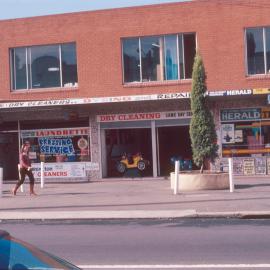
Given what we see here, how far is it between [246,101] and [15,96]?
32.7 feet

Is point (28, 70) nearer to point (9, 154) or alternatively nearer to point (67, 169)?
point (9, 154)

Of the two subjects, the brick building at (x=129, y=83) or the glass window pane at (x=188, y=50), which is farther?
the glass window pane at (x=188, y=50)

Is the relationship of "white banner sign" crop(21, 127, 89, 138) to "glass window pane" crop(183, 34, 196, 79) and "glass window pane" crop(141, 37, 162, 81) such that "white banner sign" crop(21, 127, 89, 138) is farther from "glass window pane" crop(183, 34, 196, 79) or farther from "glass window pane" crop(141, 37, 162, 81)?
"glass window pane" crop(183, 34, 196, 79)

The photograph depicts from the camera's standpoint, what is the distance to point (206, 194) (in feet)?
60.8

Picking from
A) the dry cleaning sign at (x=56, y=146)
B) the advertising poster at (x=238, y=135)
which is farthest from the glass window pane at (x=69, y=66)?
the advertising poster at (x=238, y=135)

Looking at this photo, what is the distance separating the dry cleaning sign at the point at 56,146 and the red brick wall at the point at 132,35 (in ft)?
6.16

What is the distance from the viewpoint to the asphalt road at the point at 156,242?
8.77 meters

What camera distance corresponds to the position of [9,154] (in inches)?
1089

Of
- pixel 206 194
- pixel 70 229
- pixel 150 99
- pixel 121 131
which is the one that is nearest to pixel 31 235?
pixel 70 229

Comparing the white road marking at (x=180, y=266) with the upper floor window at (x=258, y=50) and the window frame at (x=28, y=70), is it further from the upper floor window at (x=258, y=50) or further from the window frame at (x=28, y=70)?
the window frame at (x=28, y=70)

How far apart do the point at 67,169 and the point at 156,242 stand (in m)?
16.0

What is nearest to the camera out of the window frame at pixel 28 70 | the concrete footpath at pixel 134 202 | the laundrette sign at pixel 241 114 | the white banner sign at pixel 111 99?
the concrete footpath at pixel 134 202

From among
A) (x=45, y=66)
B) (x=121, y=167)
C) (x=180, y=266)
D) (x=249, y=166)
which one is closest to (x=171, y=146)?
(x=121, y=167)

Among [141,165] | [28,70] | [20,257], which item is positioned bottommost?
[20,257]
